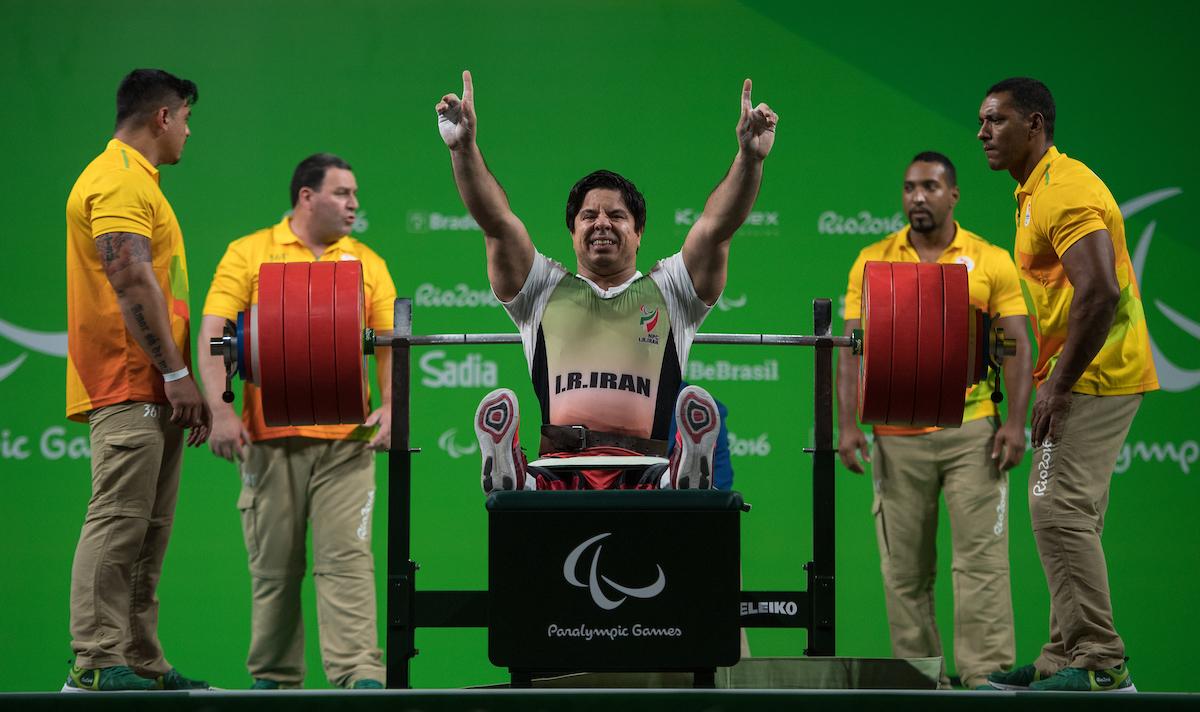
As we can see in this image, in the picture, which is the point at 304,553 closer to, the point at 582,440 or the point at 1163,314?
the point at 582,440

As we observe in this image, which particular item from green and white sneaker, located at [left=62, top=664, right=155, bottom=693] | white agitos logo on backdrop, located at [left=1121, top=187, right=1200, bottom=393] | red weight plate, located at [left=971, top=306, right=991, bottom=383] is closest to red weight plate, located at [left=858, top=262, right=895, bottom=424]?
red weight plate, located at [left=971, top=306, right=991, bottom=383]

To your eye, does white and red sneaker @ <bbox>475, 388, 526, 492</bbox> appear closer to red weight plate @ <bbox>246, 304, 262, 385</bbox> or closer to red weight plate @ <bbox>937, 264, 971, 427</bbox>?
red weight plate @ <bbox>246, 304, 262, 385</bbox>

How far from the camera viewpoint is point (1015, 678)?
159 inches

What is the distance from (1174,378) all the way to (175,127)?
399 centimetres

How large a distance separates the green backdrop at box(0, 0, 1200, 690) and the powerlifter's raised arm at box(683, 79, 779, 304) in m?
1.77

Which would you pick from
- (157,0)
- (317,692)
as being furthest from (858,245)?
(317,692)

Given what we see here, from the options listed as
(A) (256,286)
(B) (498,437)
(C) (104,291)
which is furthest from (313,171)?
(B) (498,437)

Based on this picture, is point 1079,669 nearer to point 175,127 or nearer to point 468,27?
point 175,127

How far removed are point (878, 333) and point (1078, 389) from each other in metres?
0.70

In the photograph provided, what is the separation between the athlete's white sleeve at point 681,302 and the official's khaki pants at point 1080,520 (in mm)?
1075

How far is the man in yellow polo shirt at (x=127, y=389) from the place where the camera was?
367 cm

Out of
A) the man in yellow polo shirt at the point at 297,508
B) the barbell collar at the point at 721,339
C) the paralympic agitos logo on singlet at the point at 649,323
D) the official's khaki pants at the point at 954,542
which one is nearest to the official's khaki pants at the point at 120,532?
the man in yellow polo shirt at the point at 297,508

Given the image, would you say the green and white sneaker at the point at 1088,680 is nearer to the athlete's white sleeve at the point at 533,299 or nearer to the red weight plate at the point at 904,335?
the red weight plate at the point at 904,335

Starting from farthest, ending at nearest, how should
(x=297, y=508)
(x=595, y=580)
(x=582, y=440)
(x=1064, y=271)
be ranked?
1. (x=297, y=508)
2. (x=1064, y=271)
3. (x=582, y=440)
4. (x=595, y=580)
